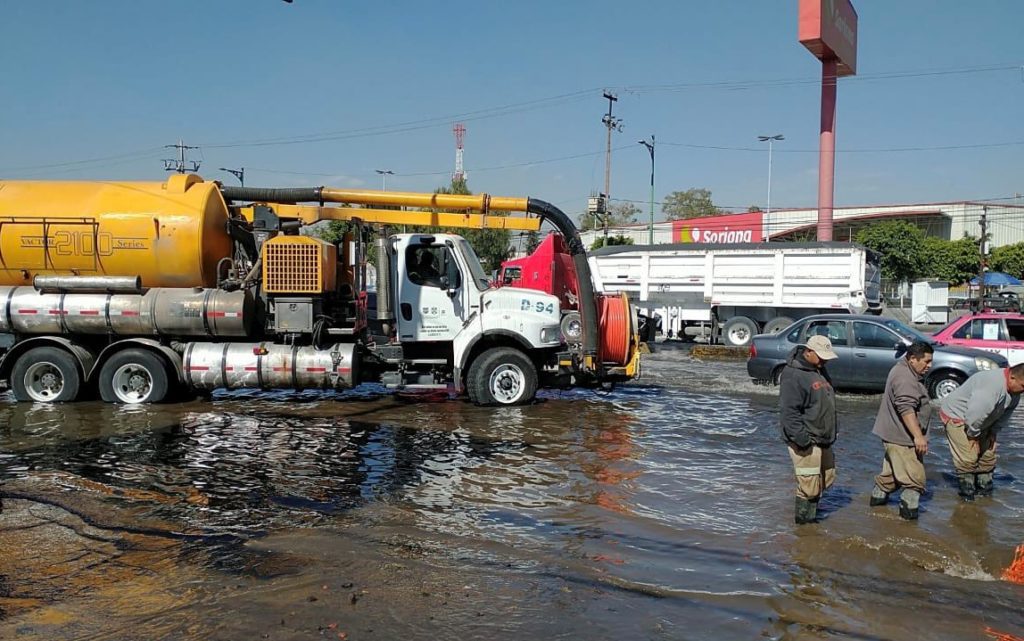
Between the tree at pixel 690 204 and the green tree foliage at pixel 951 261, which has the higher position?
the tree at pixel 690 204

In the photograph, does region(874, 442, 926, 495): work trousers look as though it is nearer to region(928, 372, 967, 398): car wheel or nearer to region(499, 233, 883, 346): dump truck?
region(928, 372, 967, 398): car wheel

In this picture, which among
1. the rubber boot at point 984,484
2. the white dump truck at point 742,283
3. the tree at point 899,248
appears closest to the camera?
the rubber boot at point 984,484

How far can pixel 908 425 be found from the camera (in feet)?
19.6

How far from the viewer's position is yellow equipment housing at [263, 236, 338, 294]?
11000 mm

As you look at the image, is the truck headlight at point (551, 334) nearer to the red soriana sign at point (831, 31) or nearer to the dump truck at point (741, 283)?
the dump truck at point (741, 283)

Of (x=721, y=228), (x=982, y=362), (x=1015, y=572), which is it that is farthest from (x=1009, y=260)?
(x=1015, y=572)

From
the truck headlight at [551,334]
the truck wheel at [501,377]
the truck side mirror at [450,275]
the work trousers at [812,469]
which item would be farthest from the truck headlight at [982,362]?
the truck side mirror at [450,275]

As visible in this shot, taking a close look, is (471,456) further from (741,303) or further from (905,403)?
(741,303)

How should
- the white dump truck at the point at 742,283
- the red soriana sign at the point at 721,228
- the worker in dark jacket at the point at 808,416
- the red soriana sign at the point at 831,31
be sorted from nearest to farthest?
the worker in dark jacket at the point at 808,416
the white dump truck at the point at 742,283
the red soriana sign at the point at 831,31
the red soriana sign at the point at 721,228

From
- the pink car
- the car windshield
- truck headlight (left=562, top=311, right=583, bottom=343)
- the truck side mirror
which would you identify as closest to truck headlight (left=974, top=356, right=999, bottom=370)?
the car windshield

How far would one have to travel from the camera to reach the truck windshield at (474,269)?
37.3 feet

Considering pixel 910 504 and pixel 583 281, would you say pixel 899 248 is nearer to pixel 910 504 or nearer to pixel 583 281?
pixel 583 281

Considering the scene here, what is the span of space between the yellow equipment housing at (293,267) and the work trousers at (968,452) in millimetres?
8052

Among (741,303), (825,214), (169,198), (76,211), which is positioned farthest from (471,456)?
(825,214)
